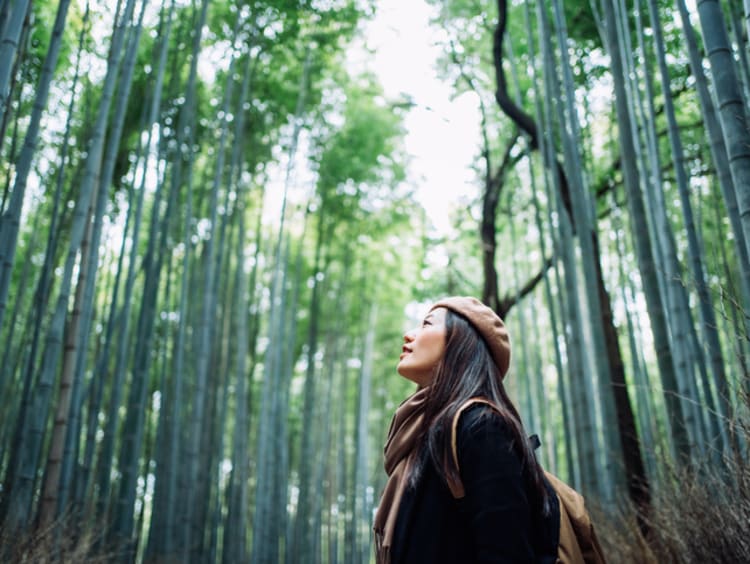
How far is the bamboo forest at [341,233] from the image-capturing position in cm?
257

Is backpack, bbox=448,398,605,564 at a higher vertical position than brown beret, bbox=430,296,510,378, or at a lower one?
lower

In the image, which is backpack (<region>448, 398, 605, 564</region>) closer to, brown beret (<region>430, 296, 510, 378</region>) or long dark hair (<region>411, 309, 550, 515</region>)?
long dark hair (<region>411, 309, 550, 515</region>)

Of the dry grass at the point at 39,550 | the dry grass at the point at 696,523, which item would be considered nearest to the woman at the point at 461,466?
the dry grass at the point at 696,523

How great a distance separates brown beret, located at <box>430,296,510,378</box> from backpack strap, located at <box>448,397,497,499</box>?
0.47 feet

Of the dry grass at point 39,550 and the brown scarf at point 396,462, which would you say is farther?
the dry grass at point 39,550

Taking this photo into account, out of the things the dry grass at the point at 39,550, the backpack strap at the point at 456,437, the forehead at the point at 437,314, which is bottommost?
the dry grass at the point at 39,550

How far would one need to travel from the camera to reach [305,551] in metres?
6.95

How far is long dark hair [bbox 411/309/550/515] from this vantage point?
103cm

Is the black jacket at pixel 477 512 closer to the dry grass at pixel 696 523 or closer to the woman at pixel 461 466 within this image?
the woman at pixel 461 466

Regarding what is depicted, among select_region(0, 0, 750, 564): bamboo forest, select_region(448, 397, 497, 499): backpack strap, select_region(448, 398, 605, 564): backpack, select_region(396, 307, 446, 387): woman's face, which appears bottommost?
select_region(448, 398, 605, 564): backpack

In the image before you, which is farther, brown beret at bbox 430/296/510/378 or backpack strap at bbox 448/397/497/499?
brown beret at bbox 430/296/510/378

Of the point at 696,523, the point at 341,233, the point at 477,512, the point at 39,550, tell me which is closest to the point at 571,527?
the point at 477,512

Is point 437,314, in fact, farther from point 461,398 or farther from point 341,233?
point 341,233

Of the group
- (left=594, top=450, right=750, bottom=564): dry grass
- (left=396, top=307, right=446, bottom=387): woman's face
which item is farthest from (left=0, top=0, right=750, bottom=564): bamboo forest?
(left=396, top=307, right=446, bottom=387): woman's face
